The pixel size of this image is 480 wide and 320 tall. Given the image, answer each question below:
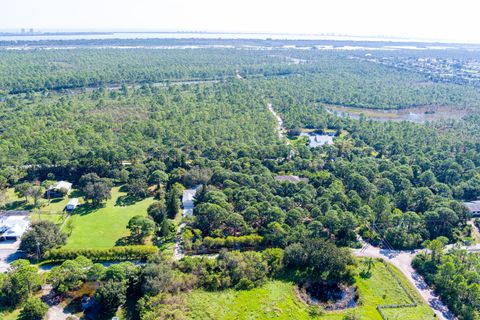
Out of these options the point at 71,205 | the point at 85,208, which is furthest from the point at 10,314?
the point at 85,208

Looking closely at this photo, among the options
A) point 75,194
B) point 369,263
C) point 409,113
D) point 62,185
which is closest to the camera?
point 369,263

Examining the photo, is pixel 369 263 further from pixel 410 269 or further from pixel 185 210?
pixel 185 210

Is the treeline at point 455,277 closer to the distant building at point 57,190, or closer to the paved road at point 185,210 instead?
the paved road at point 185,210

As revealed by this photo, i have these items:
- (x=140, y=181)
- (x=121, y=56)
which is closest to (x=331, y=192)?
(x=140, y=181)

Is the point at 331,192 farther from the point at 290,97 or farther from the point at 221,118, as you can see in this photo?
the point at 290,97

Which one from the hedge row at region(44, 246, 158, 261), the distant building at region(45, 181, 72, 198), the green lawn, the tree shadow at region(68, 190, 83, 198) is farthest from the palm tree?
the distant building at region(45, 181, 72, 198)

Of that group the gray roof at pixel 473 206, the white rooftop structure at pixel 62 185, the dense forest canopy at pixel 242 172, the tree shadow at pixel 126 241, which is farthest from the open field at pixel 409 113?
the tree shadow at pixel 126 241

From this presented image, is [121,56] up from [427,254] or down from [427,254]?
up

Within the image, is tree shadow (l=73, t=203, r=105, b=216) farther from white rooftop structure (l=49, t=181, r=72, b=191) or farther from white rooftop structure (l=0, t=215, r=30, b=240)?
white rooftop structure (l=0, t=215, r=30, b=240)
